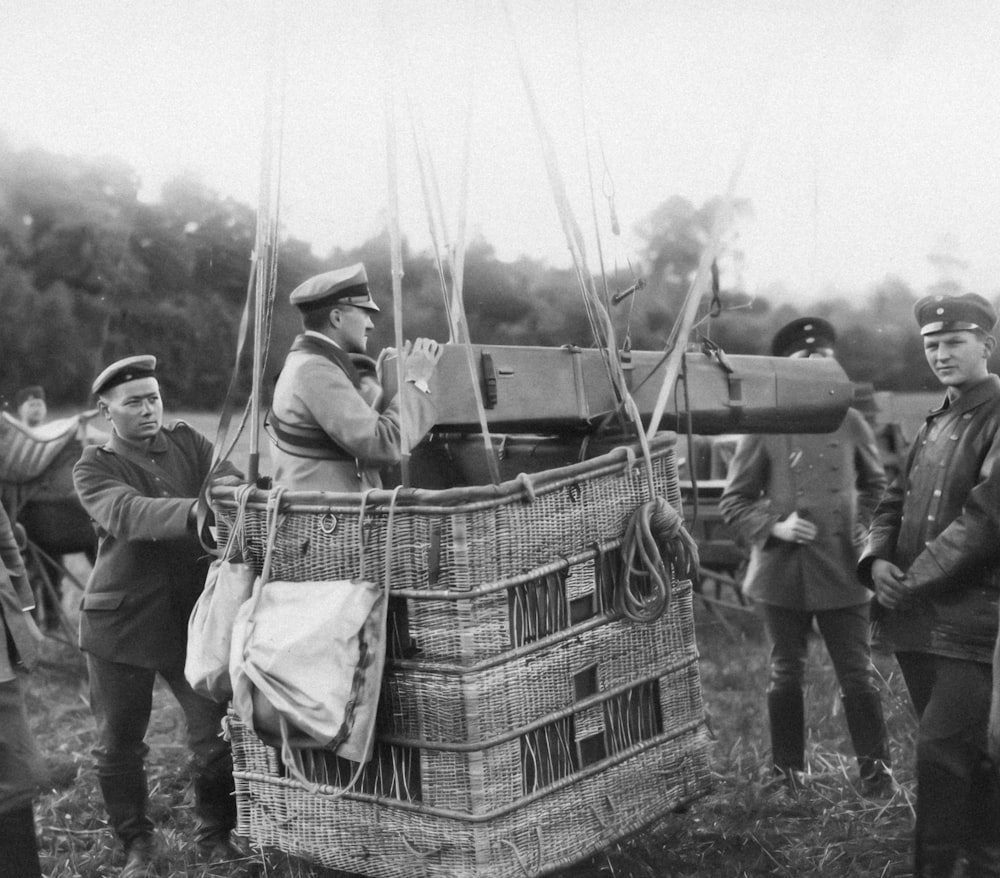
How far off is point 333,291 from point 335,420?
0.47 m

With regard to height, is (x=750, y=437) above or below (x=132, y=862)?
above

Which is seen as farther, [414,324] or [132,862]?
[414,324]

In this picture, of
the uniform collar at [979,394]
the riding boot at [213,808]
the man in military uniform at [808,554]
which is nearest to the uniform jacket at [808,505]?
the man in military uniform at [808,554]

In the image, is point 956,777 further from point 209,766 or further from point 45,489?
point 45,489

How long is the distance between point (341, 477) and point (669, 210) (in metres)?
7.11

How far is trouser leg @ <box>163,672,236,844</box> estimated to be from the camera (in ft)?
11.7

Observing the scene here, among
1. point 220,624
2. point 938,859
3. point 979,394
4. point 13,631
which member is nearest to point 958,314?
point 979,394

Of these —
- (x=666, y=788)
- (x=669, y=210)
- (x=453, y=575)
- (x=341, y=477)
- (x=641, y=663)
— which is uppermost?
(x=669, y=210)

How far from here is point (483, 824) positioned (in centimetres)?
245

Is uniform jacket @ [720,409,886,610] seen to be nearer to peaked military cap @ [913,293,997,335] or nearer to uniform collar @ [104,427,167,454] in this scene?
peaked military cap @ [913,293,997,335]

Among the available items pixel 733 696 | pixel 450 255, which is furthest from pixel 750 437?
pixel 450 255

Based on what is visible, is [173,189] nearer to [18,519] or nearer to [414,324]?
[414,324]

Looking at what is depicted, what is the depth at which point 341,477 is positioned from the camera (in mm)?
2932

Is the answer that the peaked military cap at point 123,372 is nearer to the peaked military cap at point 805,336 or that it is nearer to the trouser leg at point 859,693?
the peaked military cap at point 805,336
